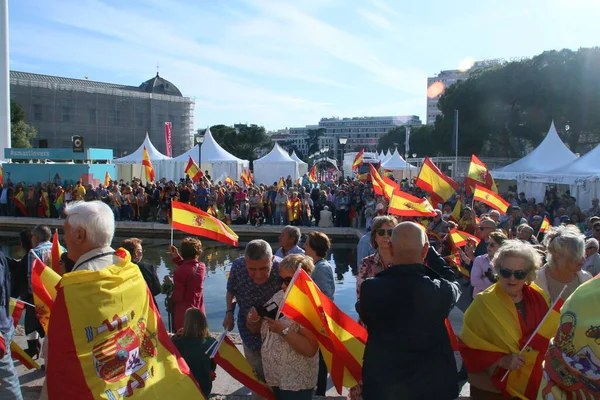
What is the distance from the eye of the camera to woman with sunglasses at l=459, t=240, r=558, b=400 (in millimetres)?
3133

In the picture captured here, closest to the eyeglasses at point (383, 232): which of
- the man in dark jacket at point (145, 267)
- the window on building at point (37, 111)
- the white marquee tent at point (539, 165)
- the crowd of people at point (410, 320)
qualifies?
the crowd of people at point (410, 320)

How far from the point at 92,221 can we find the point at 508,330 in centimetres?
243

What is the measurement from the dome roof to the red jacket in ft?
260

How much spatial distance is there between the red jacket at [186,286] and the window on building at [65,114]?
217ft

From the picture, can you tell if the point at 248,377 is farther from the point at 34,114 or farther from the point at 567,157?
the point at 34,114

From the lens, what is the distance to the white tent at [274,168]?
28.9 metres

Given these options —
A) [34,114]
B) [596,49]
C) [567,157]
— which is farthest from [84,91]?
[567,157]

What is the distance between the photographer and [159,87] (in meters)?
80.9

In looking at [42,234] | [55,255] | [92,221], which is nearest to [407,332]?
[92,221]

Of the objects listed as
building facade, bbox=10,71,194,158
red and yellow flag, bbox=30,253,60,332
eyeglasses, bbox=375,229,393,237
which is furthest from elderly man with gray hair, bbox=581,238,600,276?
building facade, bbox=10,71,194,158

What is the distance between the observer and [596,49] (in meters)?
42.7

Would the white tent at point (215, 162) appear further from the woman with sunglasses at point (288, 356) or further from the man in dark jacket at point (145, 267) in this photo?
the woman with sunglasses at point (288, 356)

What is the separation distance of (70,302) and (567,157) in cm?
2143

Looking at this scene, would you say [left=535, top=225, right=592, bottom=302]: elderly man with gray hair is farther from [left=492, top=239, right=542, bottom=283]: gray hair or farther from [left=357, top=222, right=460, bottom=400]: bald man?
[left=357, top=222, right=460, bottom=400]: bald man
